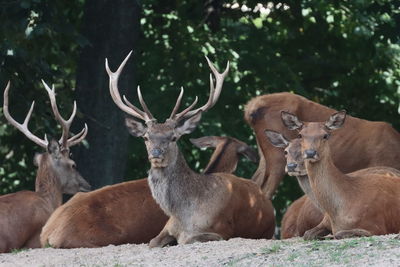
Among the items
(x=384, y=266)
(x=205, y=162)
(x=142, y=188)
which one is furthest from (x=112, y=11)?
(x=384, y=266)

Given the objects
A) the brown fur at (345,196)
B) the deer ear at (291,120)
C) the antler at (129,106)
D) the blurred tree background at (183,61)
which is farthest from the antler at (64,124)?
the brown fur at (345,196)

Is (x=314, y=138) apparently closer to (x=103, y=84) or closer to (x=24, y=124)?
(x=24, y=124)

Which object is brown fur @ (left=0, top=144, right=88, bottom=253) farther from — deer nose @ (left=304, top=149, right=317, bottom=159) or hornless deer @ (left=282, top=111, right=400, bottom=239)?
deer nose @ (left=304, top=149, right=317, bottom=159)

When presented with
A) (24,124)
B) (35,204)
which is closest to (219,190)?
(35,204)

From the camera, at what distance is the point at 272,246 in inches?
450

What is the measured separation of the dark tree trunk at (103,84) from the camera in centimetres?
1748

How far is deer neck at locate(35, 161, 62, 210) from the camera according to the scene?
15281 millimetres

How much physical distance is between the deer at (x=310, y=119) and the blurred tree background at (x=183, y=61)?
1.81 m

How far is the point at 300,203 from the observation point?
14367 millimetres

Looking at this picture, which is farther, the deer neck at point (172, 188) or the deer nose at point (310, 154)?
the deer neck at point (172, 188)

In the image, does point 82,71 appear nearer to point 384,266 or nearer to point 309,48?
point 309,48

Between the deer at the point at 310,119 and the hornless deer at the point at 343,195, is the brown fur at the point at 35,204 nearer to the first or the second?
the deer at the point at 310,119

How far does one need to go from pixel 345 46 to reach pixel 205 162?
289 centimetres

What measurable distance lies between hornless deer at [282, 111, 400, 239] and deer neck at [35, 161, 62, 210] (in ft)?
12.4
